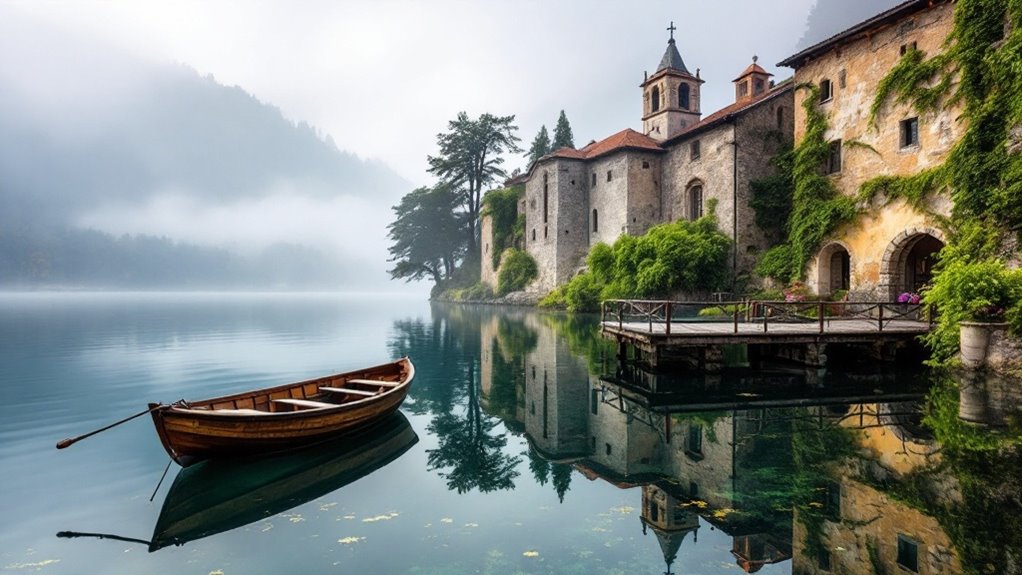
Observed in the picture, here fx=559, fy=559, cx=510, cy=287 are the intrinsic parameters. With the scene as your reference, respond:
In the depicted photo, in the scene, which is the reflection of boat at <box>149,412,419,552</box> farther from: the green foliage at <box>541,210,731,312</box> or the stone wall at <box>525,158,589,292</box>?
the stone wall at <box>525,158,589,292</box>

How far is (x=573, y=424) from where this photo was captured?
11312mm

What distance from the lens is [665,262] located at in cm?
3284

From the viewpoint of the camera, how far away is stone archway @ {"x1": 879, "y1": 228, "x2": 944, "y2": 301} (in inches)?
872

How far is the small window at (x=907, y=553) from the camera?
17.7 ft

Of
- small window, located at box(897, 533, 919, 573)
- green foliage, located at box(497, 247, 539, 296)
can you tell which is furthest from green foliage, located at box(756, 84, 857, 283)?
green foliage, located at box(497, 247, 539, 296)

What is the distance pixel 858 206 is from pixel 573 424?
65.1 ft

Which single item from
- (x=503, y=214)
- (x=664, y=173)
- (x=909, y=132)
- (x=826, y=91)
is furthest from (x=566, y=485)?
(x=503, y=214)

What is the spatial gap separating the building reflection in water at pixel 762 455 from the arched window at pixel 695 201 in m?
23.2

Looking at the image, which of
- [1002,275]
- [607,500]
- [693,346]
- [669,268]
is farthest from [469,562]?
[669,268]

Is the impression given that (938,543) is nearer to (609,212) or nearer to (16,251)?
(609,212)

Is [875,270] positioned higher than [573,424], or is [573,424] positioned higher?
[875,270]

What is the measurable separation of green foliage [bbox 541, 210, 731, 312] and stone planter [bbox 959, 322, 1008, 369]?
18066 millimetres

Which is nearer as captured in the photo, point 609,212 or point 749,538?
point 749,538

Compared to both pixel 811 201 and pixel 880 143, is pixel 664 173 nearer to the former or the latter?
pixel 811 201
